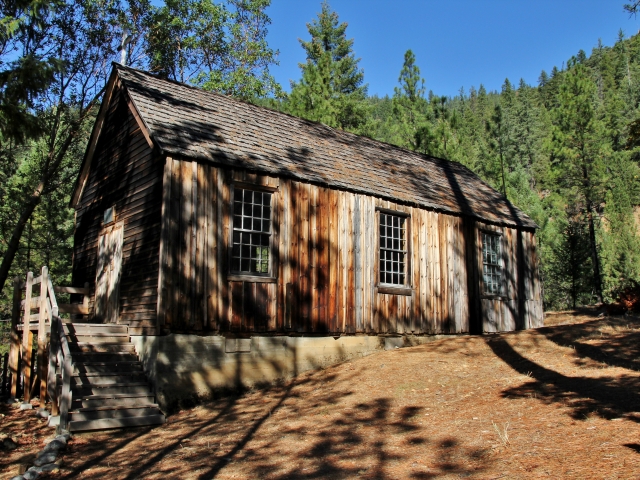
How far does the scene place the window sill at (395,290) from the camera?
13.5m

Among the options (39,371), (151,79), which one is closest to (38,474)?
(39,371)

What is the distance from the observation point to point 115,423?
9.09 meters

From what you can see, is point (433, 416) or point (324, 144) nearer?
point (433, 416)

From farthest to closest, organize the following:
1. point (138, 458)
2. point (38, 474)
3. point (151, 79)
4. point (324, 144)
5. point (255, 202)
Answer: point (324, 144)
point (151, 79)
point (255, 202)
point (138, 458)
point (38, 474)

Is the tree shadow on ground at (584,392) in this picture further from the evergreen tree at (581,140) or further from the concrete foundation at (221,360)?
the evergreen tree at (581,140)

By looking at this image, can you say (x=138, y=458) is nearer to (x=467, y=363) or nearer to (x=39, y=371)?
(x=39, y=371)

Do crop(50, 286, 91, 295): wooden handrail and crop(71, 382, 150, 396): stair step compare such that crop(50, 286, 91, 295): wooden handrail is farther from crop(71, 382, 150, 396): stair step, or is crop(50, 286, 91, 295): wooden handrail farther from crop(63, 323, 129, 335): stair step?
crop(71, 382, 150, 396): stair step

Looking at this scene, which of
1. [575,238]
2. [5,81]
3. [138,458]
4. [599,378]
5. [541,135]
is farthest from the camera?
[541,135]

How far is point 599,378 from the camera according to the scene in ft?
27.5

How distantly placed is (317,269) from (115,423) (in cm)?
537

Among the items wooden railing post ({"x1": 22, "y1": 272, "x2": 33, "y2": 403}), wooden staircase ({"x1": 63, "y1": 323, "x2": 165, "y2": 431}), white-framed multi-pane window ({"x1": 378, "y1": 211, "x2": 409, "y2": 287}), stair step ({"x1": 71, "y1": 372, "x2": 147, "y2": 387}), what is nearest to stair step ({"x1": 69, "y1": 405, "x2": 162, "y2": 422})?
wooden staircase ({"x1": 63, "y1": 323, "x2": 165, "y2": 431})

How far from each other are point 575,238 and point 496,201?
34.8 ft

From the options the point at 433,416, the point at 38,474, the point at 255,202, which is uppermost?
the point at 255,202

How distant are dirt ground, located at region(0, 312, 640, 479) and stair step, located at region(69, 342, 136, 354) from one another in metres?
1.61
